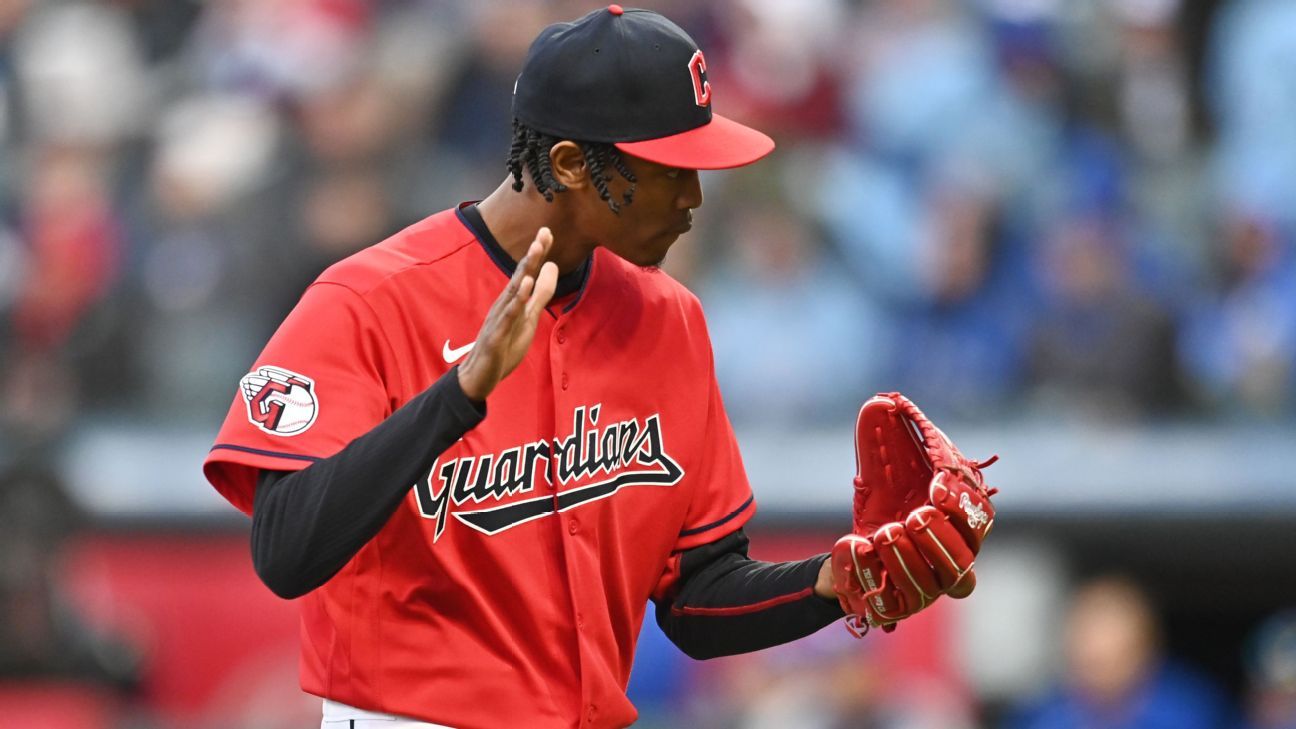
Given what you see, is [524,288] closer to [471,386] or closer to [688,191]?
[471,386]

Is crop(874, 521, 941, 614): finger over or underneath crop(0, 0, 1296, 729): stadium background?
over

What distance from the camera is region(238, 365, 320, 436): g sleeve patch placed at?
2658 mm

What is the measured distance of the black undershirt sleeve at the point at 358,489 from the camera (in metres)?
2.49

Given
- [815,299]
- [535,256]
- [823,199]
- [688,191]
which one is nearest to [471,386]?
[535,256]

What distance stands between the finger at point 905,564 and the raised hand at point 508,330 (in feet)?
2.11

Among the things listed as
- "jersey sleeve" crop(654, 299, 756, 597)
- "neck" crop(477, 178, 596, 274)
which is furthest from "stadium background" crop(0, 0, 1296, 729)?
"neck" crop(477, 178, 596, 274)

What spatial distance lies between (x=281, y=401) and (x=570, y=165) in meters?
0.54

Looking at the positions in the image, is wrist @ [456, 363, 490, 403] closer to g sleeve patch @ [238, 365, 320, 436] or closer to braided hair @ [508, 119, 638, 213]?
g sleeve patch @ [238, 365, 320, 436]

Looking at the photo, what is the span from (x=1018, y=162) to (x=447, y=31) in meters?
2.60

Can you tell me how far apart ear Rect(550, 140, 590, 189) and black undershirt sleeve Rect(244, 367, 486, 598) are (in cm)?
44

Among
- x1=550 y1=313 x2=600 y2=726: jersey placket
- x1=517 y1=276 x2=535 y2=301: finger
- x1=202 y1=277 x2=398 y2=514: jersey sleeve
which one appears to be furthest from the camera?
x1=550 y1=313 x2=600 y2=726: jersey placket

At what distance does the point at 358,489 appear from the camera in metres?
2.50

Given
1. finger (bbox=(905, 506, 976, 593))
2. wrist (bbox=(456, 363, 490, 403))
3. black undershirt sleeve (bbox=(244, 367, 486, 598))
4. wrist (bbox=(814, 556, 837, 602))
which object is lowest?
wrist (bbox=(814, 556, 837, 602))

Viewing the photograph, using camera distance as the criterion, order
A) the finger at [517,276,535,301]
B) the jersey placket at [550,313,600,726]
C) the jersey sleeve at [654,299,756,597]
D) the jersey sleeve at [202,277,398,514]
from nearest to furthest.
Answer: the finger at [517,276,535,301]
the jersey sleeve at [202,277,398,514]
the jersey placket at [550,313,600,726]
the jersey sleeve at [654,299,756,597]
